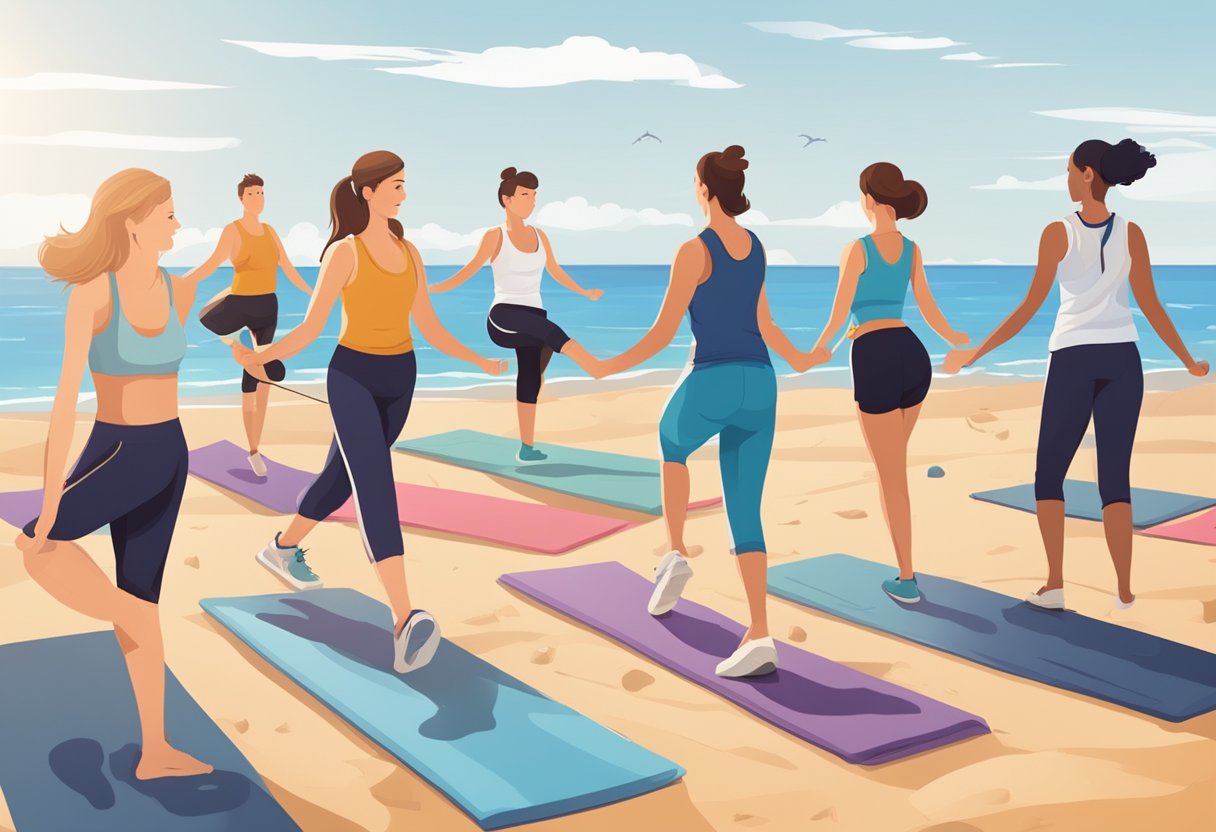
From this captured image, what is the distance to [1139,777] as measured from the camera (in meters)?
3.29

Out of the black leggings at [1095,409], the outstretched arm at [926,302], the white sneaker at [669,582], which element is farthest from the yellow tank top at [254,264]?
the black leggings at [1095,409]

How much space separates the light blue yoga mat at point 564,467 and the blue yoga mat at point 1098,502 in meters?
1.82

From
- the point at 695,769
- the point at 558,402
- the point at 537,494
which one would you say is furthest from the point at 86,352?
the point at 558,402

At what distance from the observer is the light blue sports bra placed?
9.52 ft

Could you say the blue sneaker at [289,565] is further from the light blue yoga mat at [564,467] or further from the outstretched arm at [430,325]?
the light blue yoga mat at [564,467]

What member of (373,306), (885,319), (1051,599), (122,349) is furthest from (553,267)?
(122,349)

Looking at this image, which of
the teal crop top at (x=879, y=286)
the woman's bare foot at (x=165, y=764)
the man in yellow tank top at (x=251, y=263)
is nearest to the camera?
the woman's bare foot at (x=165, y=764)

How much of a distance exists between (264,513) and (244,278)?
141cm

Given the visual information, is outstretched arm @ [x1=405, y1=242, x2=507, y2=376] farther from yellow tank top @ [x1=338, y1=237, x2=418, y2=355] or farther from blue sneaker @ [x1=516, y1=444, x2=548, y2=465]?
blue sneaker @ [x1=516, y1=444, x2=548, y2=465]

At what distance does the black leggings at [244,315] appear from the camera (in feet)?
21.1

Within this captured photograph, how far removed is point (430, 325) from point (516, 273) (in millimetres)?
3455

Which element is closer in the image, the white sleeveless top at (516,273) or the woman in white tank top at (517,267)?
the woman in white tank top at (517,267)

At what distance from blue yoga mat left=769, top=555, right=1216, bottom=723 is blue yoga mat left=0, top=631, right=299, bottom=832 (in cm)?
257

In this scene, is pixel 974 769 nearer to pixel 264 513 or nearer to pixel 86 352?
pixel 86 352
